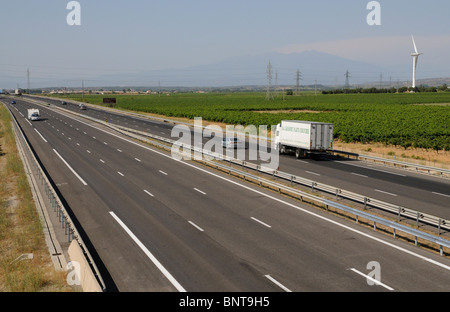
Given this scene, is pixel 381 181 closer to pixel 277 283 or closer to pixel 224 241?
pixel 224 241

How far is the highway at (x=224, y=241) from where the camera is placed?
13.7 meters

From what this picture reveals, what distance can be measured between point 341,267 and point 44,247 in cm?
1101

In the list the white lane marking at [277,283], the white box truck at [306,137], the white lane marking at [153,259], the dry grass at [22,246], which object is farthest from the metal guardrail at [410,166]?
the dry grass at [22,246]

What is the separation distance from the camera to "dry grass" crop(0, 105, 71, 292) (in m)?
13.6

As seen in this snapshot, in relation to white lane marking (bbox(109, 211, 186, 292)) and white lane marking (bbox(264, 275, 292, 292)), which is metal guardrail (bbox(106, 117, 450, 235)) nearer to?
white lane marking (bbox(264, 275, 292, 292))

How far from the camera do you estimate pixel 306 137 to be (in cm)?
3838

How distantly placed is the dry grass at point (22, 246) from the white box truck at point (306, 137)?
22367mm

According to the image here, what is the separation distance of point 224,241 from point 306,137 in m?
22.6

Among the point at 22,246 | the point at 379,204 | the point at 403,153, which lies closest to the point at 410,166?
the point at 403,153

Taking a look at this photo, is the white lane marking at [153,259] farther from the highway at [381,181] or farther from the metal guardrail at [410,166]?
the metal guardrail at [410,166]

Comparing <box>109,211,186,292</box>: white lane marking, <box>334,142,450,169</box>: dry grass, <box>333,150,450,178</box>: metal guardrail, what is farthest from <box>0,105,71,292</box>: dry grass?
<box>334,142,450,169</box>: dry grass
